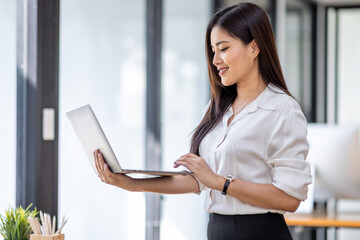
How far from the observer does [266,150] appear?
1.78 m

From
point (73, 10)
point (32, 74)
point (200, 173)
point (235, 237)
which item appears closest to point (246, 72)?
point (200, 173)

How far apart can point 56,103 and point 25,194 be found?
0.38 m

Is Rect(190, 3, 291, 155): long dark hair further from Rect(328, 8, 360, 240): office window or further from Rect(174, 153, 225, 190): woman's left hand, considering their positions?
Rect(328, 8, 360, 240): office window

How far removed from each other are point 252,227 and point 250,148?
9.1 inches

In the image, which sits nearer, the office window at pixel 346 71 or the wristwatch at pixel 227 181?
the wristwatch at pixel 227 181

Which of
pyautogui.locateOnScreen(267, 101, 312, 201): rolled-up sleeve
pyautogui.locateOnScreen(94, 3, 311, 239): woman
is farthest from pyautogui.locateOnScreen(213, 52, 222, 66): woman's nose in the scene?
pyautogui.locateOnScreen(267, 101, 312, 201): rolled-up sleeve

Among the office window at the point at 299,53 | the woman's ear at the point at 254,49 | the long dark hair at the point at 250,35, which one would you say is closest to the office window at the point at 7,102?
the long dark hair at the point at 250,35

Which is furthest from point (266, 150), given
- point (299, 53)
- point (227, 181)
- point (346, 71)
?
point (346, 71)

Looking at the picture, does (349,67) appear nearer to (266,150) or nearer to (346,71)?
(346,71)

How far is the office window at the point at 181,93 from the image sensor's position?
3654 millimetres

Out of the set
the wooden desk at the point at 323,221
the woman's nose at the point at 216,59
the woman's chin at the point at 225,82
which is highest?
the woman's nose at the point at 216,59

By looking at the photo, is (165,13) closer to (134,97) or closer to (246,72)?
(134,97)

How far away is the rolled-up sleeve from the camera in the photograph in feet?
5.67

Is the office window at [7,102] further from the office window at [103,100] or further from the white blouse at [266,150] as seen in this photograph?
the white blouse at [266,150]
